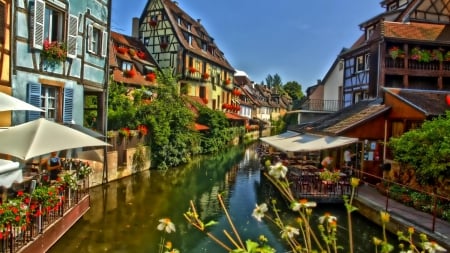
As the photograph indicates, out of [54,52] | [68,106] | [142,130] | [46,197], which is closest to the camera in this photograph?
[46,197]

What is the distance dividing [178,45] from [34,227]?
1067 inches

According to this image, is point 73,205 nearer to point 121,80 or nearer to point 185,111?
point 185,111

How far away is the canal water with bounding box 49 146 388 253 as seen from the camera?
9.51m

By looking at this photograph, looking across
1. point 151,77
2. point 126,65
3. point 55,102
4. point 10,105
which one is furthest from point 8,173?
point 151,77

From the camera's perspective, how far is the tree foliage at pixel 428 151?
1062cm

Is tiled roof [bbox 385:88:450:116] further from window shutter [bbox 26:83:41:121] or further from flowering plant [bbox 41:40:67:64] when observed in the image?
window shutter [bbox 26:83:41:121]

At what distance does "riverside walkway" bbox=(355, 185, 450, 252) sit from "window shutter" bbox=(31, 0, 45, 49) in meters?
11.4

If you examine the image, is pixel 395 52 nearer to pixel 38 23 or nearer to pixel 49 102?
pixel 49 102

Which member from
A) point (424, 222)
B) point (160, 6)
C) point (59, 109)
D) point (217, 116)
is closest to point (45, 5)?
point (59, 109)

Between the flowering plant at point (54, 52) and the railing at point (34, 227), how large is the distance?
4.53 m

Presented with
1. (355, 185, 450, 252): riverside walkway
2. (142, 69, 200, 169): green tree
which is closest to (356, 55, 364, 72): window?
(142, 69, 200, 169): green tree

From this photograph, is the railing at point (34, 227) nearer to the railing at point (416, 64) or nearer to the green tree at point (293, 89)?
the railing at point (416, 64)

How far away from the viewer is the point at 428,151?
430 inches

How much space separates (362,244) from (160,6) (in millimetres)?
29404
